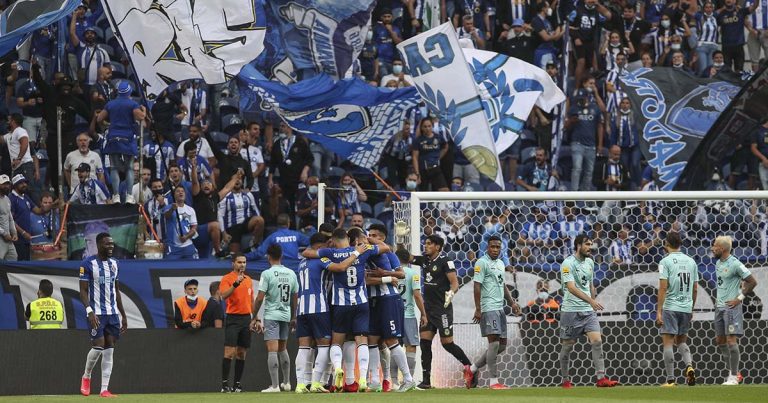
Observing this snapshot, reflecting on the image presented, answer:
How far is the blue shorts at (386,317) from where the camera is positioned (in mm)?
16203

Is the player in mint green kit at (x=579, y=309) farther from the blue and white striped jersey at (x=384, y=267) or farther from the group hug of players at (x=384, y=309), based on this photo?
the blue and white striped jersey at (x=384, y=267)

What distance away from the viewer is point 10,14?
723 inches

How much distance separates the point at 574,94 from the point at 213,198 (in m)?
7.74

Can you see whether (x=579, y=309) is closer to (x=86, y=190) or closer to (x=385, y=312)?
(x=385, y=312)

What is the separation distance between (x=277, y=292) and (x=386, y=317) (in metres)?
1.72

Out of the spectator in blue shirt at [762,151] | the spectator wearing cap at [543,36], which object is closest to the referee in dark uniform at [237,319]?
the spectator wearing cap at [543,36]

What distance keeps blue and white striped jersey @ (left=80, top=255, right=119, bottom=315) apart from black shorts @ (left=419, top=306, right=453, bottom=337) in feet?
13.7

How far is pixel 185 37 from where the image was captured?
741 inches

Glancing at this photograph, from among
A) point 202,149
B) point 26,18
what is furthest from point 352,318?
point 202,149

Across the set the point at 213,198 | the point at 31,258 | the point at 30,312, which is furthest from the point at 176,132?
the point at 30,312

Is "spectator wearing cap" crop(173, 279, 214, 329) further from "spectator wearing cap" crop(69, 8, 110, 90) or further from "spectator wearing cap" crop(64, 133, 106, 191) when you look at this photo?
"spectator wearing cap" crop(69, 8, 110, 90)

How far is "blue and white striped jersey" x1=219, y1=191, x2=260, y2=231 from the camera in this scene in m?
21.5

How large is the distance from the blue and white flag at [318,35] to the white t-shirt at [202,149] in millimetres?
1764

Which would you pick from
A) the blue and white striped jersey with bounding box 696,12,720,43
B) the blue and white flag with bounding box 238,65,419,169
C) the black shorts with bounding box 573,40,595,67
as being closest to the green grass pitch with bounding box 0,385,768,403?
the blue and white flag with bounding box 238,65,419,169
